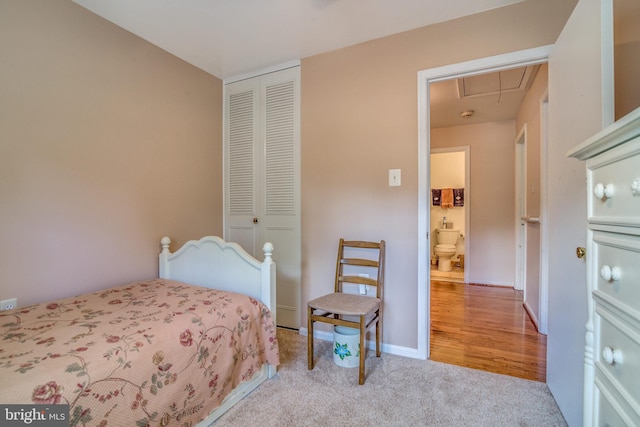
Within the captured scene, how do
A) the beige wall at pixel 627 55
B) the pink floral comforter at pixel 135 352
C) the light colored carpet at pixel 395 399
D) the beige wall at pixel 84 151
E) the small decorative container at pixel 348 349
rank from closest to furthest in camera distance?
the pink floral comforter at pixel 135 352
the beige wall at pixel 627 55
the light colored carpet at pixel 395 399
the beige wall at pixel 84 151
the small decorative container at pixel 348 349

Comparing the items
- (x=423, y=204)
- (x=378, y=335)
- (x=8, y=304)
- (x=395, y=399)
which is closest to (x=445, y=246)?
(x=423, y=204)

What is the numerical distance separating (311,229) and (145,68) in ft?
6.00

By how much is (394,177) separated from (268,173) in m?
1.19

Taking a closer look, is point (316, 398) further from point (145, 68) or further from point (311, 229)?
point (145, 68)

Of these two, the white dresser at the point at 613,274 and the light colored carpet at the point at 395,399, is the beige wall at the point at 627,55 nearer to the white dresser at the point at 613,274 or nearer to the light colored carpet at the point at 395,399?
the white dresser at the point at 613,274

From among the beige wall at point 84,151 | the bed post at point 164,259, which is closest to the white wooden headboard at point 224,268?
the bed post at point 164,259

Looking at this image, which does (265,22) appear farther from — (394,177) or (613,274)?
(613,274)

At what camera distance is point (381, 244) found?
2254 millimetres

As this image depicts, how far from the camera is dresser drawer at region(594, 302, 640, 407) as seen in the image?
64 centimetres

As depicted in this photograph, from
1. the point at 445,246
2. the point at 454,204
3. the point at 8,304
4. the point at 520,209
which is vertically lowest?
the point at 445,246

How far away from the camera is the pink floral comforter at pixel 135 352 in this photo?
100 cm

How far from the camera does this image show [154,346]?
1240mm

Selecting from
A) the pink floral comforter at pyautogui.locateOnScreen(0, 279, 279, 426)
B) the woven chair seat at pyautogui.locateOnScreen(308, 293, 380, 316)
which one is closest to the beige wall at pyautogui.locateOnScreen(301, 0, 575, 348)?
the woven chair seat at pyautogui.locateOnScreen(308, 293, 380, 316)

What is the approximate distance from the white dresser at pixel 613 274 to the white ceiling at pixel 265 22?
5.38 feet
